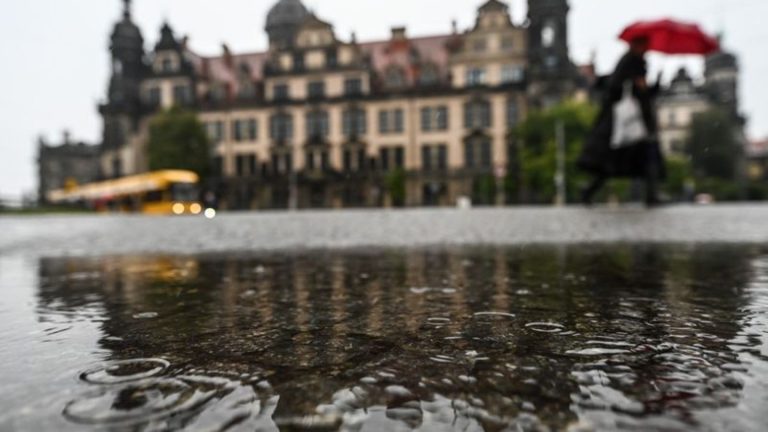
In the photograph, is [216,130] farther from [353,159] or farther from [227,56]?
[353,159]

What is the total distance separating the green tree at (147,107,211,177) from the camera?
1709 inches

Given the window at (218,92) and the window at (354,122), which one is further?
the window at (218,92)

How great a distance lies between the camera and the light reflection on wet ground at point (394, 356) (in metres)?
0.75

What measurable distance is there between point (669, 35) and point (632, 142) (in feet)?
5.02

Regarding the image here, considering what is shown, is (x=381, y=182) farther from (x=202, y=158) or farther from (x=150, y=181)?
(x=150, y=181)

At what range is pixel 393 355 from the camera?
1.06m

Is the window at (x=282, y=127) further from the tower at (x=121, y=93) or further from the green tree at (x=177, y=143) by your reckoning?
the tower at (x=121, y=93)

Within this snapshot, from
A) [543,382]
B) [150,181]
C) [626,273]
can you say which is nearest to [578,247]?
[626,273]

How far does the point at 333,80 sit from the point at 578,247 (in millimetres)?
43907

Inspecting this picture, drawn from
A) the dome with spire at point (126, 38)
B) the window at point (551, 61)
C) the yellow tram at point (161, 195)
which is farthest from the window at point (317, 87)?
the yellow tram at point (161, 195)

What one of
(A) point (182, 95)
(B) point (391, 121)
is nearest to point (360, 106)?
(B) point (391, 121)

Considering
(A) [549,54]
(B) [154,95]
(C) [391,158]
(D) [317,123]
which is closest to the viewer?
(A) [549,54]

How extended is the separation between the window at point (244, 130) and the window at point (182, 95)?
15.6ft

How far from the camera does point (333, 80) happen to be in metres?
46.4
